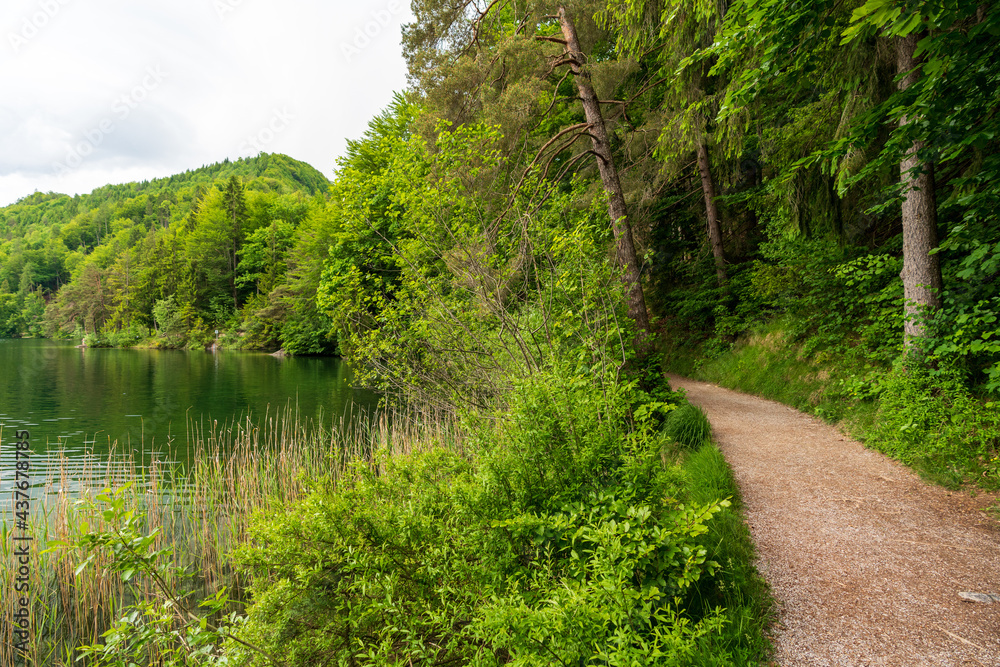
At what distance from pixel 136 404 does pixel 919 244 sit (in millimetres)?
19207

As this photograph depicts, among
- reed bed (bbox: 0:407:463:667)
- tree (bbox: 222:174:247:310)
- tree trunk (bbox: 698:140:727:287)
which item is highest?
tree (bbox: 222:174:247:310)

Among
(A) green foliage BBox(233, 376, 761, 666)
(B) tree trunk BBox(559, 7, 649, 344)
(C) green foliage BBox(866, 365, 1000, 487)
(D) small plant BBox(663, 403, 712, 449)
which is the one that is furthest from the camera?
(B) tree trunk BBox(559, 7, 649, 344)

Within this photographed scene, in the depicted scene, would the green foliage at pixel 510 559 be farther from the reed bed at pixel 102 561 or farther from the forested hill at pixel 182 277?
the forested hill at pixel 182 277

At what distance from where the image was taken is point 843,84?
5715 mm

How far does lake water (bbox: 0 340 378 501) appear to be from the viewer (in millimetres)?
9203

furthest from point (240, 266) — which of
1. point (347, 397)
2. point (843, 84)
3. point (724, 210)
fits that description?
point (843, 84)

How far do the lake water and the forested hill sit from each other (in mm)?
14076

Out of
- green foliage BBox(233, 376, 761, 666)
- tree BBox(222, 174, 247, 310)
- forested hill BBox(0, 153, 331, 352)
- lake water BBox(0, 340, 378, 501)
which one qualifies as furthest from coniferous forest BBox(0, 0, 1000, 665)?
tree BBox(222, 174, 247, 310)

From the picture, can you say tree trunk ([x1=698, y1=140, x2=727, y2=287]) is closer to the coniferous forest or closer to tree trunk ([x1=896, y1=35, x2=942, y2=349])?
the coniferous forest

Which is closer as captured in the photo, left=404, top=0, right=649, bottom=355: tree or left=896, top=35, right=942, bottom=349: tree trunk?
left=896, top=35, right=942, bottom=349: tree trunk

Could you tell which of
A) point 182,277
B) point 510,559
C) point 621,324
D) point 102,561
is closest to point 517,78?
point 621,324

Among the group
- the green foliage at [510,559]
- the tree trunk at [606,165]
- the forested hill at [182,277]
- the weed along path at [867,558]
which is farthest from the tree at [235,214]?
the weed along path at [867,558]

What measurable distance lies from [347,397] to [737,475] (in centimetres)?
1483

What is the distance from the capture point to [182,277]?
174 ft
